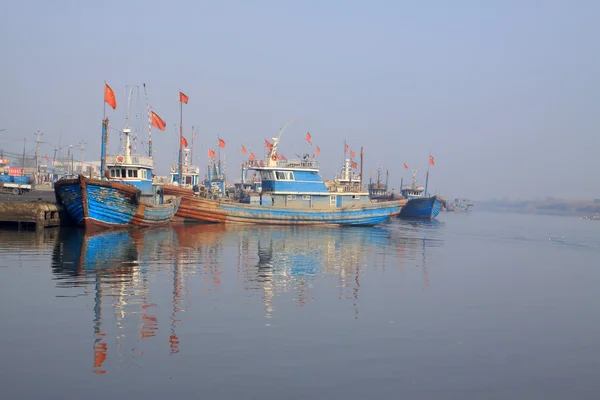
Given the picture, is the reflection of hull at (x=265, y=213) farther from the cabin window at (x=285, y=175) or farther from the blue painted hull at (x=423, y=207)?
the blue painted hull at (x=423, y=207)

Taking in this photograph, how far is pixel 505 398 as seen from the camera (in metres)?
12.5

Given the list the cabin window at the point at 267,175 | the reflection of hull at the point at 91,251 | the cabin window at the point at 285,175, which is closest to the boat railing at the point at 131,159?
the reflection of hull at the point at 91,251

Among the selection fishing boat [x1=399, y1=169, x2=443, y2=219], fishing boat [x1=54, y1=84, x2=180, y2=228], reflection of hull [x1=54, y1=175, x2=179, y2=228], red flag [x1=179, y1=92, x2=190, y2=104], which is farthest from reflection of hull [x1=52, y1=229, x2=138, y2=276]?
fishing boat [x1=399, y1=169, x2=443, y2=219]

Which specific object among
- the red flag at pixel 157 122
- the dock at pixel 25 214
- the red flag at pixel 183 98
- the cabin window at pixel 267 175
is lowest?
the dock at pixel 25 214

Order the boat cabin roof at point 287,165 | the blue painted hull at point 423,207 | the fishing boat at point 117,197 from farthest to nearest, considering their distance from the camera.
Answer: the blue painted hull at point 423,207 < the boat cabin roof at point 287,165 < the fishing boat at point 117,197

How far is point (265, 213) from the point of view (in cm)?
5603

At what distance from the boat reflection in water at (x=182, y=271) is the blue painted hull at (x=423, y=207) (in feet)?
136

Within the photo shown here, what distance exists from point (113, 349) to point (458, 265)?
81.3 ft

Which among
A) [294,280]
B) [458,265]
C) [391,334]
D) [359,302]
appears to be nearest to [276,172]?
[458,265]

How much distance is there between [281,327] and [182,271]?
399 inches

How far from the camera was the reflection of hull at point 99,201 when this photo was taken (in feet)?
132

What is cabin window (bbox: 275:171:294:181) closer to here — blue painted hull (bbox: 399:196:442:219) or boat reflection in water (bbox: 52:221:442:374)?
boat reflection in water (bbox: 52:221:442:374)

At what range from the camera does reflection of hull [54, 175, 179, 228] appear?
132 ft

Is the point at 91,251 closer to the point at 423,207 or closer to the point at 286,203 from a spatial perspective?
the point at 286,203
